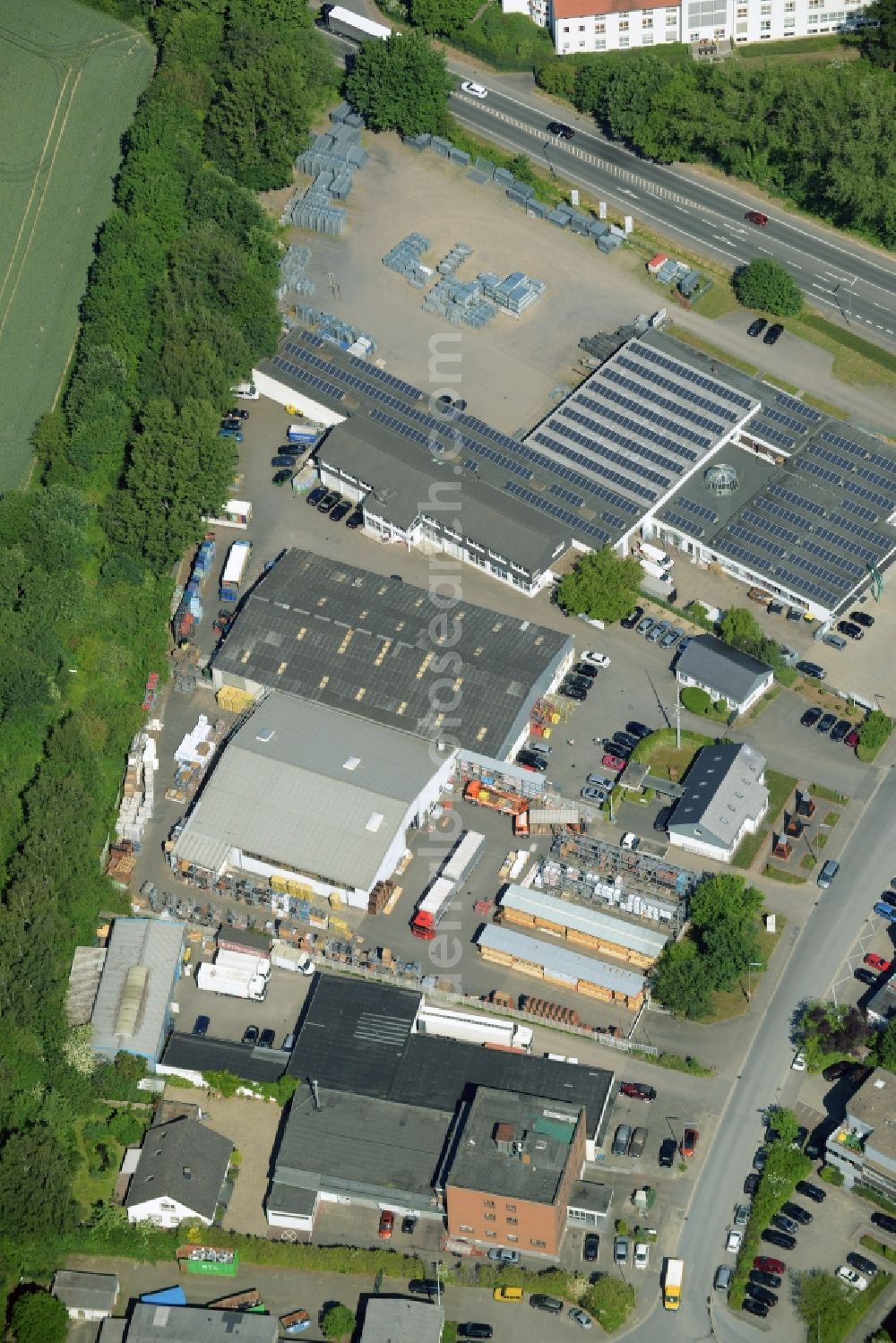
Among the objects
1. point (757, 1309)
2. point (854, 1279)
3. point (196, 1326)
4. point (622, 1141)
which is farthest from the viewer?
point (622, 1141)

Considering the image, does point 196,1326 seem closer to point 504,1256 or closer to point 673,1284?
point 504,1256

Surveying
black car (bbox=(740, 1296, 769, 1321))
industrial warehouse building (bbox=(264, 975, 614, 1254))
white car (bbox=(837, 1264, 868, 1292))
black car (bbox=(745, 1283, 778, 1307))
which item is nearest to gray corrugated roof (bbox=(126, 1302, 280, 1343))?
industrial warehouse building (bbox=(264, 975, 614, 1254))

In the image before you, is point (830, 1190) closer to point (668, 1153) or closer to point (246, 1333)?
point (668, 1153)

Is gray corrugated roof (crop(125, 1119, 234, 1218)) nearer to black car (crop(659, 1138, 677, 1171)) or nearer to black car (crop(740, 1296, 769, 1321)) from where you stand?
black car (crop(659, 1138, 677, 1171))

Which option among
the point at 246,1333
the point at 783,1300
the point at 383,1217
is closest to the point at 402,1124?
the point at 383,1217

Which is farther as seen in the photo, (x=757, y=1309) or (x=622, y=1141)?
(x=622, y=1141)

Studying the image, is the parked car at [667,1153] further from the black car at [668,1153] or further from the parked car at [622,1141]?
the parked car at [622,1141]

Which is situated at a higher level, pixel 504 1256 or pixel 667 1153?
pixel 667 1153

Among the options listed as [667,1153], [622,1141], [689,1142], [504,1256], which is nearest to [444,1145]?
[504,1256]
